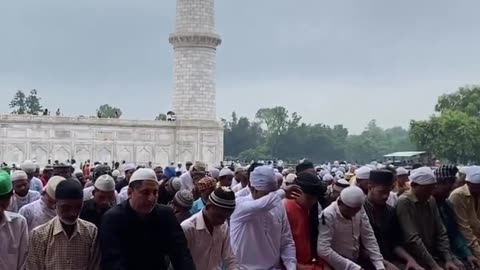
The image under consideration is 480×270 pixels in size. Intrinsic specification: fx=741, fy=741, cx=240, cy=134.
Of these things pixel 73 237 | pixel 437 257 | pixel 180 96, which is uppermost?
pixel 180 96

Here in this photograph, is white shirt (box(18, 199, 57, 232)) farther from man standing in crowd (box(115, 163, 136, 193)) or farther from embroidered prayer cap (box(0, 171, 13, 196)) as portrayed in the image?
man standing in crowd (box(115, 163, 136, 193))

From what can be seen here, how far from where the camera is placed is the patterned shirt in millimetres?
4445

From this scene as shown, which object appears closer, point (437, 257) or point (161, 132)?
point (437, 257)

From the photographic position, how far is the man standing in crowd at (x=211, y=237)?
5223 mm

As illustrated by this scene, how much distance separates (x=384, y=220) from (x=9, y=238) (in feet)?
11.2

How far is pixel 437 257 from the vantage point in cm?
677

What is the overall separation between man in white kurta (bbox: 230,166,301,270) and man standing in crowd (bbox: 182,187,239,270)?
1.37 ft

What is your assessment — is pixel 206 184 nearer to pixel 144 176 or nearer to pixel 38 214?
pixel 38 214

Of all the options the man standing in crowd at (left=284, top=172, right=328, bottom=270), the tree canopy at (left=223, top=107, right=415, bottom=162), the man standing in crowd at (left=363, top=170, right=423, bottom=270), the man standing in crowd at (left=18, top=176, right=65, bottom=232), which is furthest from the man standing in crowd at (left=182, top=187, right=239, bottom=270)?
the tree canopy at (left=223, top=107, right=415, bottom=162)

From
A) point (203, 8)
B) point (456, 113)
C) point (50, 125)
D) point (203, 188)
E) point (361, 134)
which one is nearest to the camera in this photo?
point (203, 188)

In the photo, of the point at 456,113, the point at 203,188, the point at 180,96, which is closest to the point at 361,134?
the point at 456,113

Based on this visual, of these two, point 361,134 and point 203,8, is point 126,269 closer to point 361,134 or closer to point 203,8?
point 203,8

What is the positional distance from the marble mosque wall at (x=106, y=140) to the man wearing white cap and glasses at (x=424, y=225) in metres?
33.8

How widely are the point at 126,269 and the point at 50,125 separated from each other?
119ft
